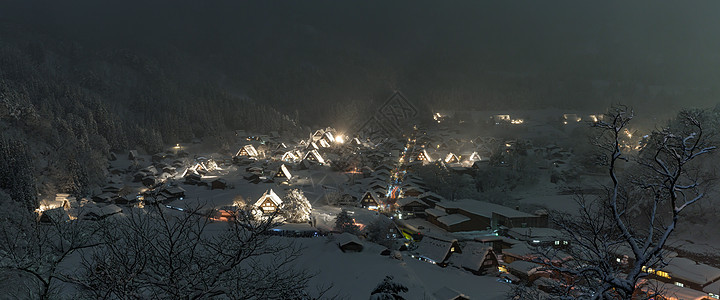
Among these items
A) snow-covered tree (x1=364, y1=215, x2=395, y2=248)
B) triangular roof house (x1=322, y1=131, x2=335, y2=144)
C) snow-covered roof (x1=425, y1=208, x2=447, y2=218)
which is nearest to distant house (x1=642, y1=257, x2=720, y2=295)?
snow-covered tree (x1=364, y1=215, x2=395, y2=248)

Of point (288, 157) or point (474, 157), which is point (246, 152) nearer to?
point (288, 157)

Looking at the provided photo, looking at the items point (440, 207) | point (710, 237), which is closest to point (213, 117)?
point (440, 207)

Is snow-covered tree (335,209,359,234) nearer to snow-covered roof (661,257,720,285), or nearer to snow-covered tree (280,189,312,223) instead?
snow-covered tree (280,189,312,223)

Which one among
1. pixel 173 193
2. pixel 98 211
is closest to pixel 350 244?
pixel 98 211

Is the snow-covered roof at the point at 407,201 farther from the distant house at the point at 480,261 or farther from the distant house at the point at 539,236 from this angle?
the distant house at the point at 480,261

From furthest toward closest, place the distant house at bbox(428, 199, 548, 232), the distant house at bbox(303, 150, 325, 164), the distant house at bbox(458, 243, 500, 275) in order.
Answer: the distant house at bbox(303, 150, 325, 164)
the distant house at bbox(428, 199, 548, 232)
the distant house at bbox(458, 243, 500, 275)

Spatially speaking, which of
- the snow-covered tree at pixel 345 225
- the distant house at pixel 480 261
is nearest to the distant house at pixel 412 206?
the snow-covered tree at pixel 345 225

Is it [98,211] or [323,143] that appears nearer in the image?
[98,211]
